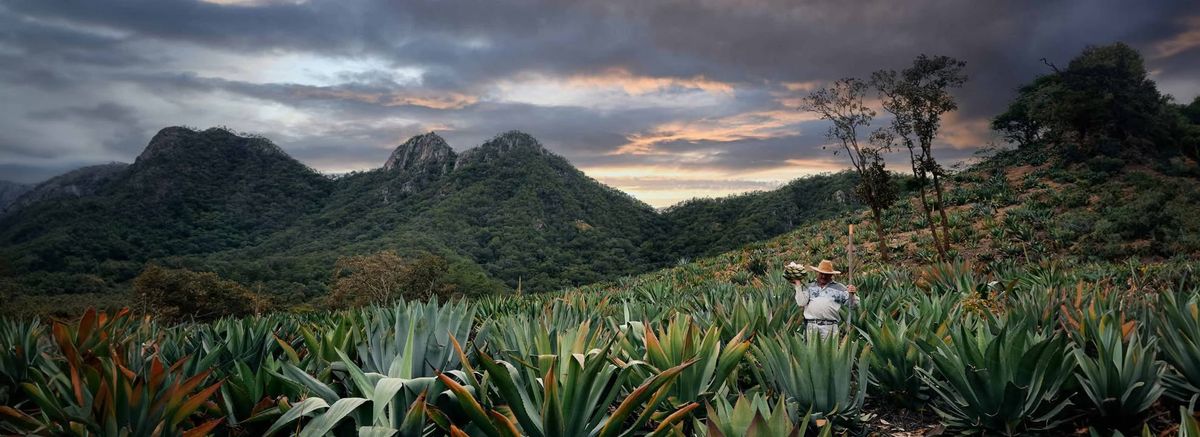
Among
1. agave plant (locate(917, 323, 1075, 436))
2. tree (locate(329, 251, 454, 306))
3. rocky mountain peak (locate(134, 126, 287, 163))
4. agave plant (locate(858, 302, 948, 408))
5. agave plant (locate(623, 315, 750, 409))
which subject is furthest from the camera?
rocky mountain peak (locate(134, 126, 287, 163))

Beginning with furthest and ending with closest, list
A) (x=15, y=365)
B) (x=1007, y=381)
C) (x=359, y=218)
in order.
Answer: (x=359, y=218), (x=15, y=365), (x=1007, y=381)

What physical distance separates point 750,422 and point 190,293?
40.7 meters

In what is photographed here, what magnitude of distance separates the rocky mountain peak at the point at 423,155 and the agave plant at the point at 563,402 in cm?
10709

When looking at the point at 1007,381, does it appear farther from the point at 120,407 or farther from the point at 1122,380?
the point at 120,407

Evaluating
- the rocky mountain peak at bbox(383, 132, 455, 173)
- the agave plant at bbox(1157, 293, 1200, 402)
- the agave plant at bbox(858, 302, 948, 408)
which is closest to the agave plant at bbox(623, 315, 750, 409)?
the agave plant at bbox(858, 302, 948, 408)

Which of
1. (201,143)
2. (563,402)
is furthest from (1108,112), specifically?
(201,143)

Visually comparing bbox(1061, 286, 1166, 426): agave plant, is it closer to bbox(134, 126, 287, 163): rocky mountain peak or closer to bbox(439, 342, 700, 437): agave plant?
bbox(439, 342, 700, 437): agave plant

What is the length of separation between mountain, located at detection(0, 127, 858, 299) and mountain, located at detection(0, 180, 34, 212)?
4034 millimetres

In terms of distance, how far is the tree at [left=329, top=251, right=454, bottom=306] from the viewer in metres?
36.2

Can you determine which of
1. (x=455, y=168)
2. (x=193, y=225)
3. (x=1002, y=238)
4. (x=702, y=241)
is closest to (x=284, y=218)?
(x=193, y=225)

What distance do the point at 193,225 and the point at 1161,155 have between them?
106899 mm

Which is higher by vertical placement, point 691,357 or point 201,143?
point 201,143

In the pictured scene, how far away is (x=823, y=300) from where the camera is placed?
525 cm

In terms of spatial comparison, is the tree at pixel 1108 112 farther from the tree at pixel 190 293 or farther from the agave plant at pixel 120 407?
the tree at pixel 190 293
